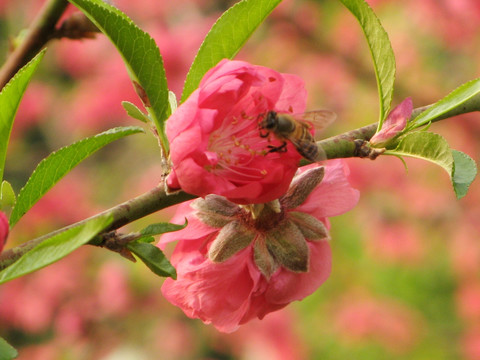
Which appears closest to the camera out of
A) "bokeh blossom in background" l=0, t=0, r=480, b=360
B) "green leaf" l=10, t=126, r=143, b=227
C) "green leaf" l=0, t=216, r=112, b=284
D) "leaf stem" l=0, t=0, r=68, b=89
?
"green leaf" l=0, t=216, r=112, b=284

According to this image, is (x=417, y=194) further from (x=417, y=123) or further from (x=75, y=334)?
(x=417, y=123)

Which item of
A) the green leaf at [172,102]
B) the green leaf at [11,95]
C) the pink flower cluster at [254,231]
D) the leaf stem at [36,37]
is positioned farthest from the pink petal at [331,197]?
the leaf stem at [36,37]

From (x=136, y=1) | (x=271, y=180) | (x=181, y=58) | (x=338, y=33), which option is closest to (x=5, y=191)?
(x=271, y=180)

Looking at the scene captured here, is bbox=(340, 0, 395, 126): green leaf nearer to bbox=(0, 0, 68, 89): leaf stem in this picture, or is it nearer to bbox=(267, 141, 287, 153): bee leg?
bbox=(267, 141, 287, 153): bee leg

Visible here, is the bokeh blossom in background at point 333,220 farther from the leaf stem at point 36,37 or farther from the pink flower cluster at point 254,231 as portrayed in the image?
the pink flower cluster at point 254,231

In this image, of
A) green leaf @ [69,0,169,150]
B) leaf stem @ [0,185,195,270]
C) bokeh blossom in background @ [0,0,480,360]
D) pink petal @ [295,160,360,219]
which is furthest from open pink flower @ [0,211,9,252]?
bokeh blossom in background @ [0,0,480,360]

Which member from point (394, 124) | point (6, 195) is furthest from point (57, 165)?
point (394, 124)
